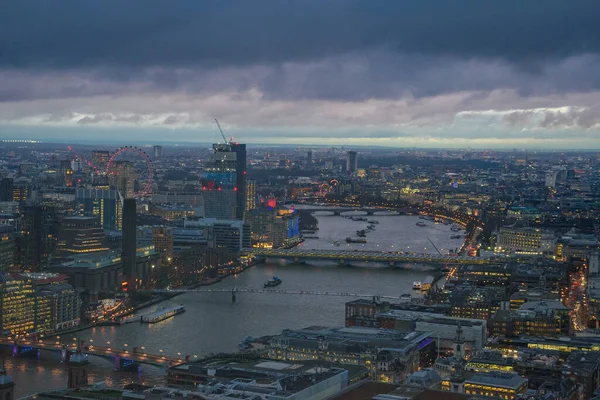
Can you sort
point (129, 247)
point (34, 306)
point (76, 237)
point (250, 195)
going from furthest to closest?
point (250, 195)
point (76, 237)
point (129, 247)
point (34, 306)

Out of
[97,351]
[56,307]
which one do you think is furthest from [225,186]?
[97,351]

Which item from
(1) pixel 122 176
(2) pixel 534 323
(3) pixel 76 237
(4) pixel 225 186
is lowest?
(2) pixel 534 323

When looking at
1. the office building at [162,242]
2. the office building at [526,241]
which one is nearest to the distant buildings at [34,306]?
the office building at [162,242]

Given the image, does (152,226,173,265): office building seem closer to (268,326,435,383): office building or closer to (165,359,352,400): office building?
(268,326,435,383): office building

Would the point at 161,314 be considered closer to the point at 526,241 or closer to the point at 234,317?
the point at 234,317

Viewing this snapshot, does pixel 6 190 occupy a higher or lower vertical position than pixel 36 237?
higher

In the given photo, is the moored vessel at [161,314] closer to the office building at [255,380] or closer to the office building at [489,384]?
the office building at [255,380]
